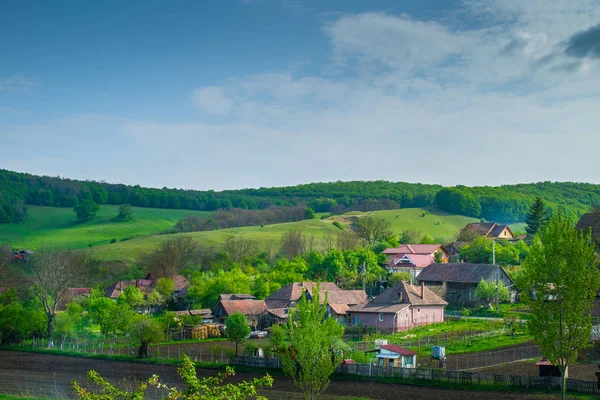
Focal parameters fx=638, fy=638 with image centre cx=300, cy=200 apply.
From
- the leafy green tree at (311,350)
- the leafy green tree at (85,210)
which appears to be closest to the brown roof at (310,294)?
the leafy green tree at (311,350)

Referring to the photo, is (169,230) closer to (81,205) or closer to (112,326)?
(81,205)

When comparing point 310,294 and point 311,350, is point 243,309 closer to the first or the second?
point 310,294

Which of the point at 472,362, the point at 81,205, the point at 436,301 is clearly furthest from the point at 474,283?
the point at 81,205

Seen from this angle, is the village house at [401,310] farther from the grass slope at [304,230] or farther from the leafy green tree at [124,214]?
the leafy green tree at [124,214]

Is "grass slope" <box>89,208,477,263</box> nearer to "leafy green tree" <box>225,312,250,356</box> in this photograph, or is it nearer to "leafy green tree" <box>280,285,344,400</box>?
"leafy green tree" <box>225,312,250,356</box>

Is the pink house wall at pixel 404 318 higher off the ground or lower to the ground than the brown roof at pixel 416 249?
lower

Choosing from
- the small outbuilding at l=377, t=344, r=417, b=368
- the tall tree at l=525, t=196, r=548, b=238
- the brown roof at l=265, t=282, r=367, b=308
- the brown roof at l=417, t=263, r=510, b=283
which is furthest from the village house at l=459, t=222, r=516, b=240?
the small outbuilding at l=377, t=344, r=417, b=368
